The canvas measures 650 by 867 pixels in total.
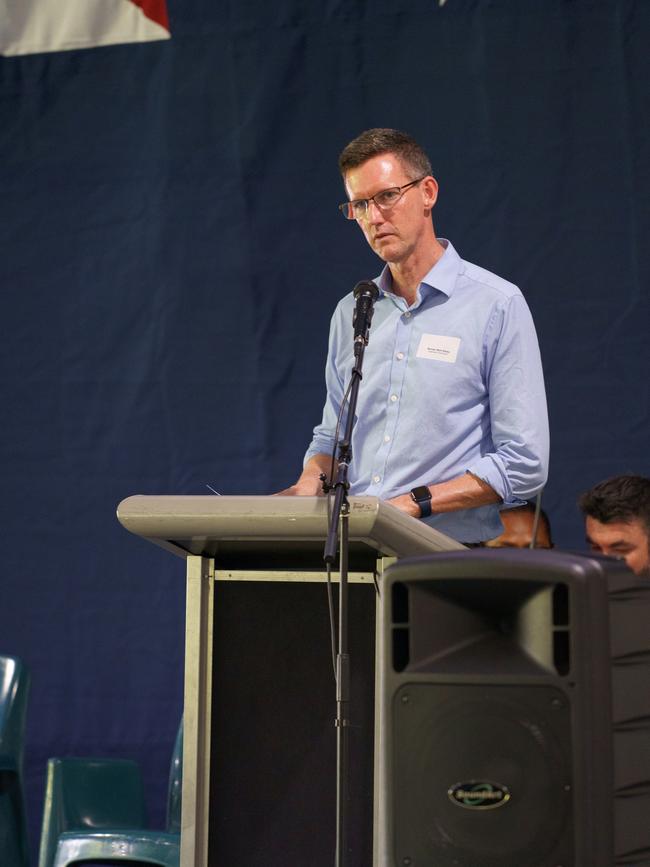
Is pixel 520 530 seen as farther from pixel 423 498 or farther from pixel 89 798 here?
pixel 89 798

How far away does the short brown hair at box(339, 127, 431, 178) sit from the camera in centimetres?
242

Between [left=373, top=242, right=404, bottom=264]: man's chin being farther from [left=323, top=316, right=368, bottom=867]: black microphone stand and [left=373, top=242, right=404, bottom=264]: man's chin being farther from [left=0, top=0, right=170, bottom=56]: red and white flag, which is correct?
[left=0, top=0, right=170, bottom=56]: red and white flag

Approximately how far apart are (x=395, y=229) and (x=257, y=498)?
84cm

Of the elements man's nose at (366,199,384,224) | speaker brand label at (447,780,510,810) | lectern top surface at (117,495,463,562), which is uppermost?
man's nose at (366,199,384,224)

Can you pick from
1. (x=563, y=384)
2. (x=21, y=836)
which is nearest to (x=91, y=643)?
(x=21, y=836)

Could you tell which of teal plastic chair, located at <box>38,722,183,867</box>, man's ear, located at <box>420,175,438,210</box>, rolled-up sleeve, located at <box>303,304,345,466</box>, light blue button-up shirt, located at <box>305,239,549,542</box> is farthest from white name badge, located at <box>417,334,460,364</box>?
teal plastic chair, located at <box>38,722,183,867</box>

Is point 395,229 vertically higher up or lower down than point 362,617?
higher up

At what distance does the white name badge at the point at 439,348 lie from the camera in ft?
7.53

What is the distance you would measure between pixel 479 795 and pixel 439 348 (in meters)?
1.04

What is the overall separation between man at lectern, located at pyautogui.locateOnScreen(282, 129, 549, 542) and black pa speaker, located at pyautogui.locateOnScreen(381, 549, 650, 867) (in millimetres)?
574

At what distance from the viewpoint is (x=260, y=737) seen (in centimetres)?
199

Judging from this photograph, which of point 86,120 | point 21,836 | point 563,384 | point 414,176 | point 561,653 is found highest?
point 86,120

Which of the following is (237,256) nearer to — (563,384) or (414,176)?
(563,384)

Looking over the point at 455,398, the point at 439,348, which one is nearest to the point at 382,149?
the point at 439,348
